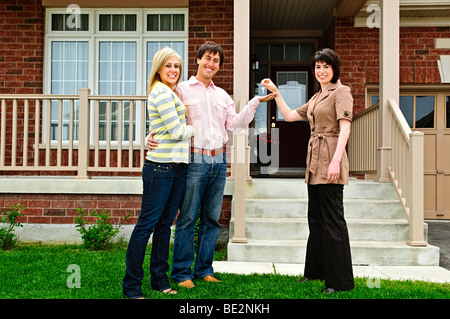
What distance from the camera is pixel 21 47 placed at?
678 centimetres

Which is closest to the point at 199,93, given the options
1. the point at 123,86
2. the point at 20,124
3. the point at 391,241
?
the point at 391,241

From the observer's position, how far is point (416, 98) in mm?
7465

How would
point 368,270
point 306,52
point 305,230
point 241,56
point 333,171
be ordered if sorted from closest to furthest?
1. point 333,171
2. point 368,270
3. point 305,230
4. point 241,56
5. point 306,52

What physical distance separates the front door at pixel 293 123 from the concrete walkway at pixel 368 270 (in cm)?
418

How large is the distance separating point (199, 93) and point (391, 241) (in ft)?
9.25

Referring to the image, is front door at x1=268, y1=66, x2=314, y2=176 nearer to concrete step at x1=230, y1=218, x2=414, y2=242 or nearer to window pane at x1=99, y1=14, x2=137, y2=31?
window pane at x1=99, y1=14, x2=137, y2=31

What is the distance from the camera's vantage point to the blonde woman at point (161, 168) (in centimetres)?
268

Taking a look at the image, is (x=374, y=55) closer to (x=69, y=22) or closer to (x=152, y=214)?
(x=69, y=22)

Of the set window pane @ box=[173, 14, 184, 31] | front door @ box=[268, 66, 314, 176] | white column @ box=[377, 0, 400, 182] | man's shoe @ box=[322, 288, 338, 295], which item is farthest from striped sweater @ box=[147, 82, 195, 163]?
front door @ box=[268, 66, 314, 176]

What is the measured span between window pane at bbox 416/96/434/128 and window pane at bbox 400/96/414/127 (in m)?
0.10

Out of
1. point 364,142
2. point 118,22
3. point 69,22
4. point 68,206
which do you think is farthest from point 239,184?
point 69,22

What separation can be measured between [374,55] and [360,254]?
13.7 ft

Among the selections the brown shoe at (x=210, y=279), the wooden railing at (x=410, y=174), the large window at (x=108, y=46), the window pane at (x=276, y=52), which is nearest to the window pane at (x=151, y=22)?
the large window at (x=108, y=46)

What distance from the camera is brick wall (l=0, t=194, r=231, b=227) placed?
17.6ft
